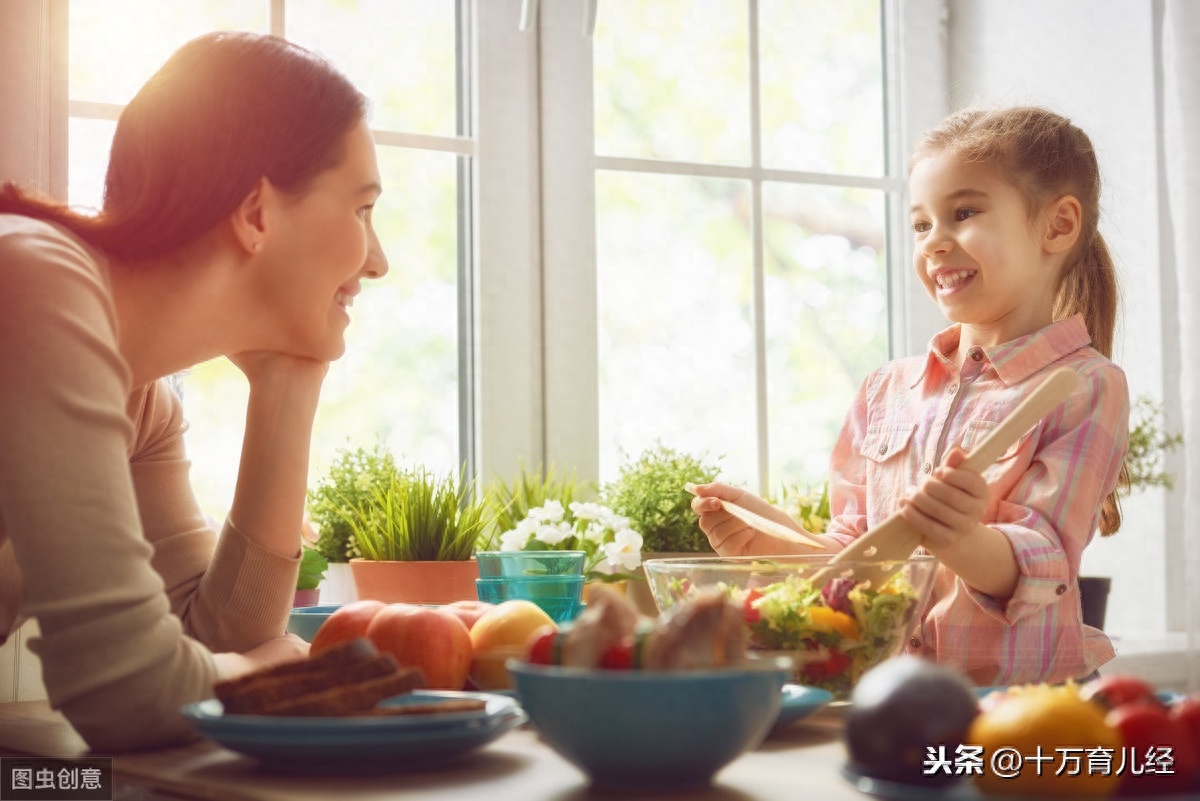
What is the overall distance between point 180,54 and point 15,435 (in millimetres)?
482

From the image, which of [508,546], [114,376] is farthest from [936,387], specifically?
[114,376]

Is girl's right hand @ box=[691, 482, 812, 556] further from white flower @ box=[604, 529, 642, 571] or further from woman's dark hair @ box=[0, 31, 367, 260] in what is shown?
woman's dark hair @ box=[0, 31, 367, 260]

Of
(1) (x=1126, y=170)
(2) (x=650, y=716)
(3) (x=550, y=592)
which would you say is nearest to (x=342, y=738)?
(2) (x=650, y=716)

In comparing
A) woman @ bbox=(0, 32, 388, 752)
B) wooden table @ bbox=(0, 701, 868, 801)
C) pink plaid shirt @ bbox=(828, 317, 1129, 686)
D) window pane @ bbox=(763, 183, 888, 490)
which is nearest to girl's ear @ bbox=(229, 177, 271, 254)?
woman @ bbox=(0, 32, 388, 752)

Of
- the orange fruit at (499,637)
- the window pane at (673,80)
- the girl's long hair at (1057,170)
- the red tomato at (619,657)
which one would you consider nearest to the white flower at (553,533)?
the orange fruit at (499,637)

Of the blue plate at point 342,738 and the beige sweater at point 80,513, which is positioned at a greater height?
the beige sweater at point 80,513

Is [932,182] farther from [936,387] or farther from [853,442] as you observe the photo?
[853,442]

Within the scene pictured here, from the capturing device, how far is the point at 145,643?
2.49 feet

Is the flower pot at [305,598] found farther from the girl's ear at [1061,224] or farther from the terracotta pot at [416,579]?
the girl's ear at [1061,224]

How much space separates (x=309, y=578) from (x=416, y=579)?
146 mm

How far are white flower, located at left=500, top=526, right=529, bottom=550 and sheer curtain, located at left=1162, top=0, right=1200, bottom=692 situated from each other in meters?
1.09

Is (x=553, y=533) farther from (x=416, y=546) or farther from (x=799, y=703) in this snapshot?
(x=799, y=703)

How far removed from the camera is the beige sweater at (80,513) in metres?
0.75

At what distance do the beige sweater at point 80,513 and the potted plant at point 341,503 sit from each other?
907 millimetres
